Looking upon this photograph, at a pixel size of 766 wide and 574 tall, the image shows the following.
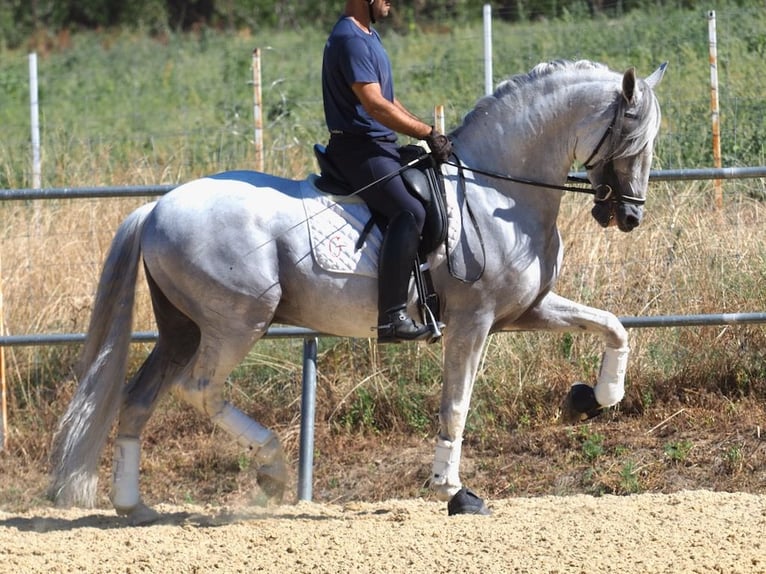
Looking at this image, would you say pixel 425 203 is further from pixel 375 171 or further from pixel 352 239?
pixel 352 239

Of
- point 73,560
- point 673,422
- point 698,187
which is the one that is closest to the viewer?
point 73,560

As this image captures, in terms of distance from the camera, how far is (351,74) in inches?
215

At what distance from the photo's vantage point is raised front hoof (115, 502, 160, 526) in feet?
19.4

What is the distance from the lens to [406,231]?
543 cm

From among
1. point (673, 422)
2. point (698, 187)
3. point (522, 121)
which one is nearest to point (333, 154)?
point (522, 121)

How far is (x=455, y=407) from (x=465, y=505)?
0.46 meters

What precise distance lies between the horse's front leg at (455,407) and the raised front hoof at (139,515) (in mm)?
1408

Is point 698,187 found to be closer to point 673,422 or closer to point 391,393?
point 673,422

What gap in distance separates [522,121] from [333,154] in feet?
3.01

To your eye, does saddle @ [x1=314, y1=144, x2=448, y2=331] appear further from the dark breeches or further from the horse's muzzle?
the horse's muzzle

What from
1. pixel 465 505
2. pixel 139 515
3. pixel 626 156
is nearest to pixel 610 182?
pixel 626 156

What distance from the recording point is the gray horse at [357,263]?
18.4 ft

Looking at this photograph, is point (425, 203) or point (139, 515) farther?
point (139, 515)

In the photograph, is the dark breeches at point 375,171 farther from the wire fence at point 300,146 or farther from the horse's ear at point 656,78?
the wire fence at point 300,146
